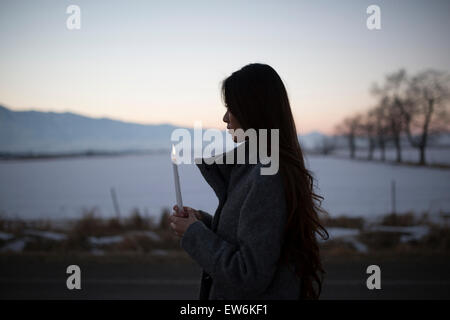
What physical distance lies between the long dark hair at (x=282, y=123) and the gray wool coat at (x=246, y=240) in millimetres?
67

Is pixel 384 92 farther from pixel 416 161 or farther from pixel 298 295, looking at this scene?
pixel 298 295

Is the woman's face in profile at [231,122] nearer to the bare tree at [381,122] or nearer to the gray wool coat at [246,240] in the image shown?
the gray wool coat at [246,240]

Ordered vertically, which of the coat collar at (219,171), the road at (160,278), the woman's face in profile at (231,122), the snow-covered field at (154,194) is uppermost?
the woman's face in profile at (231,122)

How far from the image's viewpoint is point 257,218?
1.13m

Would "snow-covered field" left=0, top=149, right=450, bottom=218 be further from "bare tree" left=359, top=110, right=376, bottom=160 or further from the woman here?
the woman

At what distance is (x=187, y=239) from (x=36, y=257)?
277 inches

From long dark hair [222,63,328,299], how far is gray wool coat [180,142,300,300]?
67 mm

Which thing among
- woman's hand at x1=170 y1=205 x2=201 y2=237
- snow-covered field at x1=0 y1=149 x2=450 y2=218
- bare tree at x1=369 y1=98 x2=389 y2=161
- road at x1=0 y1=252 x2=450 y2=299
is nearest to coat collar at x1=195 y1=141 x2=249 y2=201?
woman's hand at x1=170 y1=205 x2=201 y2=237

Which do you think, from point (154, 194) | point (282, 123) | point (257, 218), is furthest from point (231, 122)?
point (154, 194)

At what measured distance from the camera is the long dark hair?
3.99 ft

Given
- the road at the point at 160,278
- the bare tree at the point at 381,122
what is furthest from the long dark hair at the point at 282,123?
the bare tree at the point at 381,122

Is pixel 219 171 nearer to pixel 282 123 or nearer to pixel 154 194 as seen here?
pixel 282 123

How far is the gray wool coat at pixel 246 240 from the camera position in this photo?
1126 mm

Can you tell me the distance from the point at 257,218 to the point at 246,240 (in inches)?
3.2
